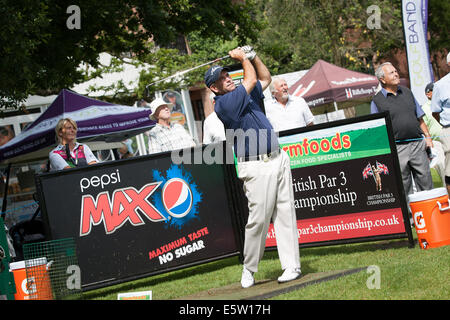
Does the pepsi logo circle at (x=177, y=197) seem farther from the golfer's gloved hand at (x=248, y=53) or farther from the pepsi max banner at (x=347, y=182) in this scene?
the golfer's gloved hand at (x=248, y=53)

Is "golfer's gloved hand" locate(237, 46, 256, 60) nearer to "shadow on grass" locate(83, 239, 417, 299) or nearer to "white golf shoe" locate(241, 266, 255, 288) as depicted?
"white golf shoe" locate(241, 266, 255, 288)

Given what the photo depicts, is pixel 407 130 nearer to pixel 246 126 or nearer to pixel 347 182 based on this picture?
pixel 347 182

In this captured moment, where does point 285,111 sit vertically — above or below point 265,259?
above

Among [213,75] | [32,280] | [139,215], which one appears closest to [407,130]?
[213,75]

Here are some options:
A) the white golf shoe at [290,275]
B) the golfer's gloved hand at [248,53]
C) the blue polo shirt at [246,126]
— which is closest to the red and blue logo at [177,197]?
the blue polo shirt at [246,126]

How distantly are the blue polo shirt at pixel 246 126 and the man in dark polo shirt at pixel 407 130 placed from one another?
248 centimetres

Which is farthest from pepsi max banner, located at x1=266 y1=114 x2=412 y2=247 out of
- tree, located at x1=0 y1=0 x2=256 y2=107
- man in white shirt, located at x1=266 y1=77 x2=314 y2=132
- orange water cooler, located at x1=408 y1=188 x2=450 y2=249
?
tree, located at x1=0 y1=0 x2=256 y2=107

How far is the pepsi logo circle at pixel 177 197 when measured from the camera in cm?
787

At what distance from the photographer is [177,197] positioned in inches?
312

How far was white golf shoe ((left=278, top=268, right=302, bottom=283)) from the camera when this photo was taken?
6379mm

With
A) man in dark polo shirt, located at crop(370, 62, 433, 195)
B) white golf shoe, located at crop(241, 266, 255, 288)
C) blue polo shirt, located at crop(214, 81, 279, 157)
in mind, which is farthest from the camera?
man in dark polo shirt, located at crop(370, 62, 433, 195)

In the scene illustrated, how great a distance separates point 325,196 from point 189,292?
1.94 metres

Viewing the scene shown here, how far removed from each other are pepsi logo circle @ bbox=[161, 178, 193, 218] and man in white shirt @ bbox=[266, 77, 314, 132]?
2.16 meters

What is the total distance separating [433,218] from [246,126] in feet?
7.58
